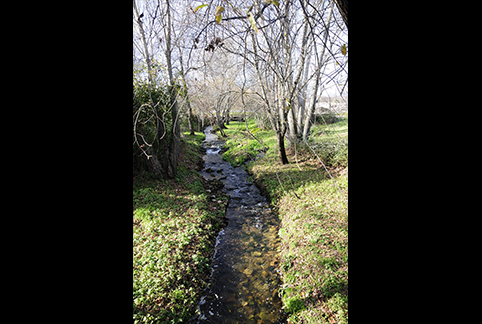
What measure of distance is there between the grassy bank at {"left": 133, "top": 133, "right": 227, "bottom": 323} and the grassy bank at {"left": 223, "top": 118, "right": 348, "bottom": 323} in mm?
1482

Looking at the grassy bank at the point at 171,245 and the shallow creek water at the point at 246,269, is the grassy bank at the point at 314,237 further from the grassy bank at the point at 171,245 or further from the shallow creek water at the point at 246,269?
the grassy bank at the point at 171,245

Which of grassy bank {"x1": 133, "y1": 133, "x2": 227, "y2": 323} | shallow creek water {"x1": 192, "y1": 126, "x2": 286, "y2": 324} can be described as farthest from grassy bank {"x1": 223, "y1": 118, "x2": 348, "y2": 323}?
grassy bank {"x1": 133, "y1": 133, "x2": 227, "y2": 323}

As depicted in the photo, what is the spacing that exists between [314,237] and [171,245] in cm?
270

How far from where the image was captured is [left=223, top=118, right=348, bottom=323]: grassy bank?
3.66 meters

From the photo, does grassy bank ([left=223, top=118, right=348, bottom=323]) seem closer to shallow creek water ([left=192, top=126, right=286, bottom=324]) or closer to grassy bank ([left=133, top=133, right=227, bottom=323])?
shallow creek water ([left=192, top=126, right=286, bottom=324])

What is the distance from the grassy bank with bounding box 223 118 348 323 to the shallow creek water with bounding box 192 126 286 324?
0.22 m

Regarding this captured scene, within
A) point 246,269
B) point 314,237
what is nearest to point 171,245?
point 246,269

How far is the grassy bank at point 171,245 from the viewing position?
3.88 m

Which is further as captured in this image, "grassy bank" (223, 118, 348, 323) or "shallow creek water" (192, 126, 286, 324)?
"shallow creek water" (192, 126, 286, 324)

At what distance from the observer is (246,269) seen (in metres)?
4.92

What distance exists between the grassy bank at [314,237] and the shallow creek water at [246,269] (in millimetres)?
223

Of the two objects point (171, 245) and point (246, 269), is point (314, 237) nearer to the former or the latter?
point (246, 269)
